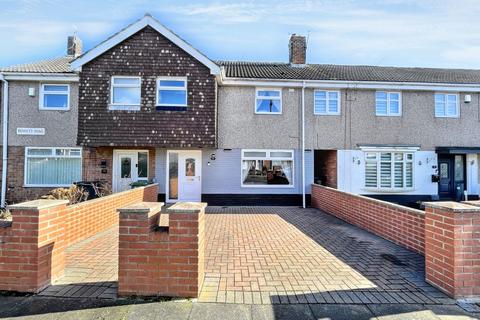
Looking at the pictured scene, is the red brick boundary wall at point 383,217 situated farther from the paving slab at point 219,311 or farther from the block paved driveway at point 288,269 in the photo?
the paving slab at point 219,311

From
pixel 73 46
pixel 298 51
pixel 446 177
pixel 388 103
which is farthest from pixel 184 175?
pixel 446 177

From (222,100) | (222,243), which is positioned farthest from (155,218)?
(222,100)

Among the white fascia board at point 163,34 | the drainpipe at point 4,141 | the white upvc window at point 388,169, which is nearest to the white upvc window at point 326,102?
the white upvc window at point 388,169

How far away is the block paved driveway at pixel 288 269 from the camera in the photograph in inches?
128

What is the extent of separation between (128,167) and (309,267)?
30.0 feet

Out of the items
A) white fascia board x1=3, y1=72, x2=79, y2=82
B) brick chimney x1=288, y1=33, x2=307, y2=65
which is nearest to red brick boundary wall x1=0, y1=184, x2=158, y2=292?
white fascia board x1=3, y1=72, x2=79, y2=82

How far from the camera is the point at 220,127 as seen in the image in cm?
1103

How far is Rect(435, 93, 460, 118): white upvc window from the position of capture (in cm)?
1184

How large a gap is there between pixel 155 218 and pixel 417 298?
3.41m

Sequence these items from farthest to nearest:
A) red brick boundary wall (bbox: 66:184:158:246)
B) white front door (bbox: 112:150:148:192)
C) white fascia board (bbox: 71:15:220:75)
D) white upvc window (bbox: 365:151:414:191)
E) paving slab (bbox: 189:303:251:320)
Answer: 1. white upvc window (bbox: 365:151:414:191)
2. white front door (bbox: 112:150:148:192)
3. white fascia board (bbox: 71:15:220:75)
4. red brick boundary wall (bbox: 66:184:158:246)
5. paving slab (bbox: 189:303:251:320)

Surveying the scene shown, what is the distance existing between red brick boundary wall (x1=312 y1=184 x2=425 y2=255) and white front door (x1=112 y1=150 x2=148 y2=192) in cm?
753

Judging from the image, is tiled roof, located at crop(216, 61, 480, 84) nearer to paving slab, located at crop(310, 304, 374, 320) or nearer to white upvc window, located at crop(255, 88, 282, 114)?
white upvc window, located at crop(255, 88, 282, 114)

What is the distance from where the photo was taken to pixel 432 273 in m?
3.57

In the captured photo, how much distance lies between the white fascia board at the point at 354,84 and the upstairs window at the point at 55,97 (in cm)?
638
